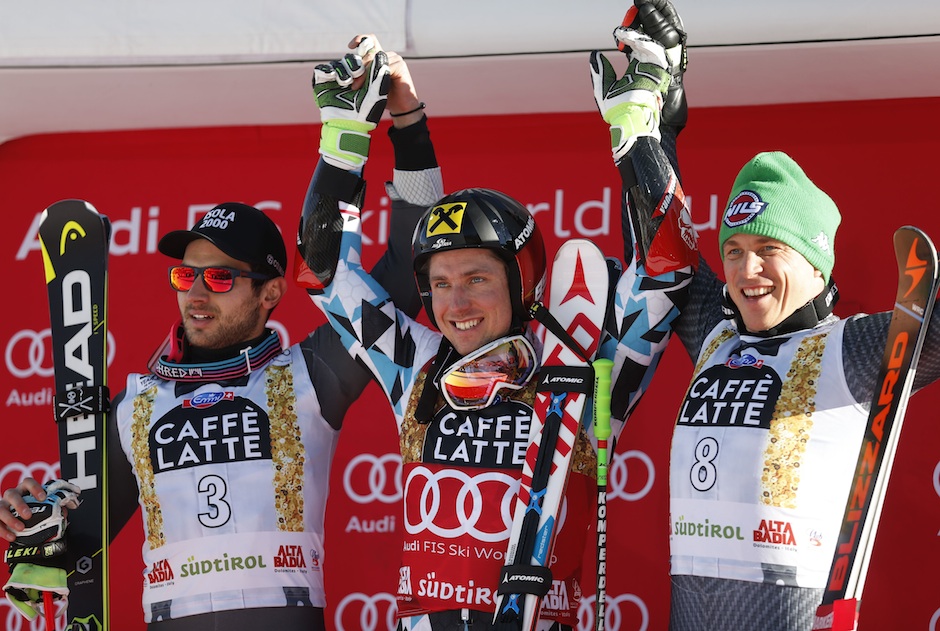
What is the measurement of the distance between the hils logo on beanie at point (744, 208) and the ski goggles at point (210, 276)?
4.46 ft

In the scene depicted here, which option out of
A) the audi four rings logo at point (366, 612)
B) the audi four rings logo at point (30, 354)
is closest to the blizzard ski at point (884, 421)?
the audi four rings logo at point (366, 612)

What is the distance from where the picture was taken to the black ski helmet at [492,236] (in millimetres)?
3123

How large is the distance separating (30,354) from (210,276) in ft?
5.11

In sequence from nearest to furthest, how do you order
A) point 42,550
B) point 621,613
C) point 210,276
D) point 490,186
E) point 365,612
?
point 42,550 < point 210,276 < point 621,613 < point 365,612 < point 490,186

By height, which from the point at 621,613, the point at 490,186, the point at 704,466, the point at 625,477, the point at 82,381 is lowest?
the point at 621,613

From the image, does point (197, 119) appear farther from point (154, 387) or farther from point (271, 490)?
point (271, 490)

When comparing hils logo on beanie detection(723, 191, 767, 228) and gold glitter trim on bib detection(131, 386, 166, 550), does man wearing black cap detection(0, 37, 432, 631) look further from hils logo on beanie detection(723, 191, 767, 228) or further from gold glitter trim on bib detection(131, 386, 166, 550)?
hils logo on beanie detection(723, 191, 767, 228)

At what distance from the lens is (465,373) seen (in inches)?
120

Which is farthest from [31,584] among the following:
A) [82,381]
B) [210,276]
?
[210,276]

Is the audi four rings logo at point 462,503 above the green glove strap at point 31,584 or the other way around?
above

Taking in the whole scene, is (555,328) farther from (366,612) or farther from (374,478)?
(366,612)

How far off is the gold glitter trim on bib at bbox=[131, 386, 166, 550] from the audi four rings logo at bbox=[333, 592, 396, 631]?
1.14 m

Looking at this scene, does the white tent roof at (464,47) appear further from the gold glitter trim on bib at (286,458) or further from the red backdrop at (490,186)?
the gold glitter trim on bib at (286,458)

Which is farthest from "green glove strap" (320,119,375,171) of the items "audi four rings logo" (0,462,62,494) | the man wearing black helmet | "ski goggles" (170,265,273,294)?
"audi four rings logo" (0,462,62,494)
